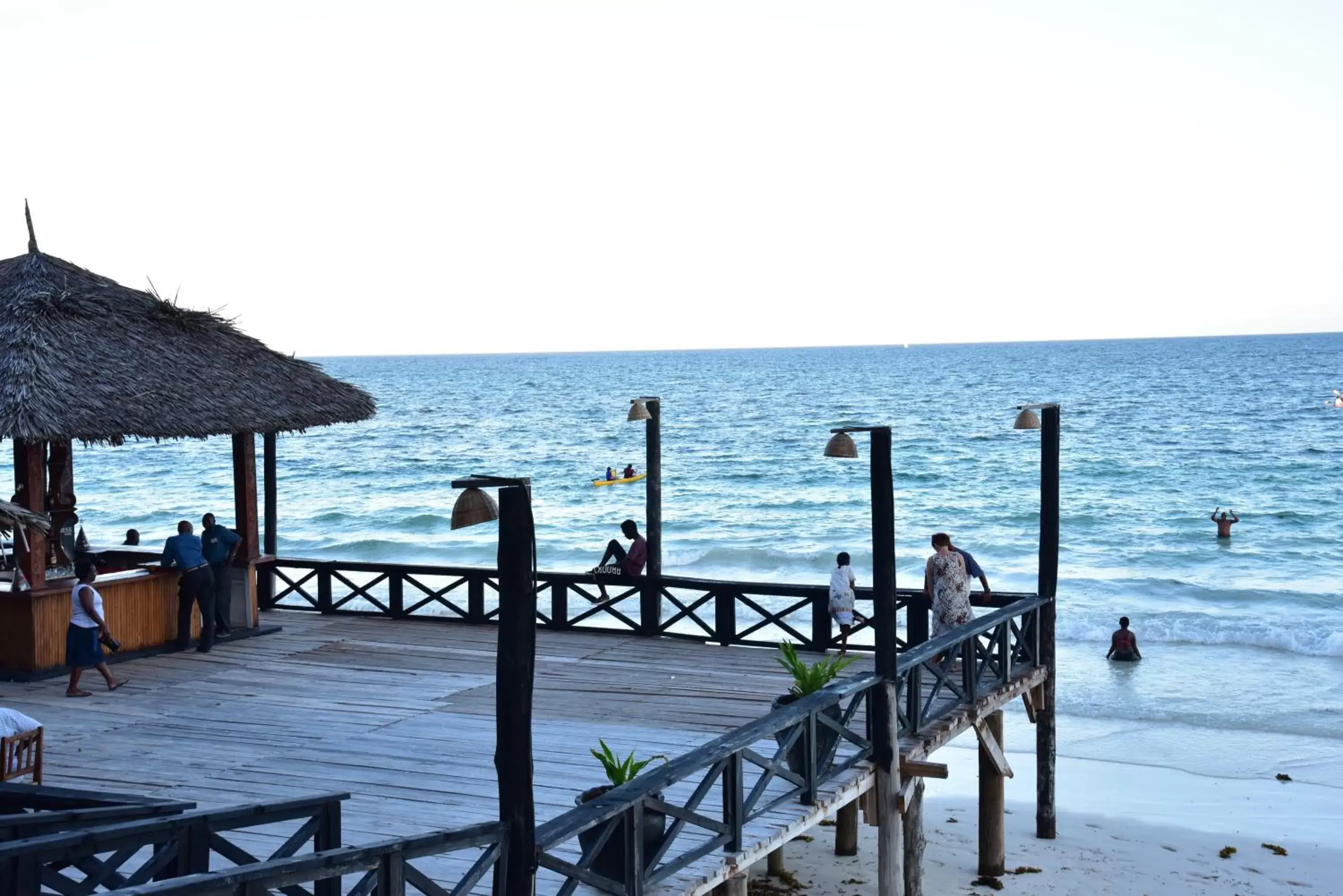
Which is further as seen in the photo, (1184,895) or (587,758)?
(1184,895)

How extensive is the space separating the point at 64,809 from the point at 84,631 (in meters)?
5.11

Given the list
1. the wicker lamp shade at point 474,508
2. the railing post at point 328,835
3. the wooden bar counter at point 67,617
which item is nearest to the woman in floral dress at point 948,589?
the wicker lamp shade at point 474,508

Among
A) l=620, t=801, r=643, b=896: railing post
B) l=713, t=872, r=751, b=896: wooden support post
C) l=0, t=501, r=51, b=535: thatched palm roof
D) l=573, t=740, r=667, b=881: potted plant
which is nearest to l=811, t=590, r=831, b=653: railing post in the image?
l=713, t=872, r=751, b=896: wooden support post

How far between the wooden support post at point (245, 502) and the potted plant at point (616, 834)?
28.0 feet

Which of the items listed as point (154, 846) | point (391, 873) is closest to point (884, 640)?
point (391, 873)

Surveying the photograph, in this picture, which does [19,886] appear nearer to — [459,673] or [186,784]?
[186,784]

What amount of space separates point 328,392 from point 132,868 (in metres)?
8.24

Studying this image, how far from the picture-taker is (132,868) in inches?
328

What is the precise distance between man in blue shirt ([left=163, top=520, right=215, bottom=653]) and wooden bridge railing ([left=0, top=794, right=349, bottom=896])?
7212 millimetres

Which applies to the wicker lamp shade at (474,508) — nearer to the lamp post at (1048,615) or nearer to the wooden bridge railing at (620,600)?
the wooden bridge railing at (620,600)

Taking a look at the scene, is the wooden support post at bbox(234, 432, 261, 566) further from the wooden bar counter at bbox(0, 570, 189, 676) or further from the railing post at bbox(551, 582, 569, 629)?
the railing post at bbox(551, 582, 569, 629)

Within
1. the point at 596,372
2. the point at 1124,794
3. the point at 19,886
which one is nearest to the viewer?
the point at 19,886

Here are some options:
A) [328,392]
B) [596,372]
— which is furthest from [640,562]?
[596,372]

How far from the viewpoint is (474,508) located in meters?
6.82
